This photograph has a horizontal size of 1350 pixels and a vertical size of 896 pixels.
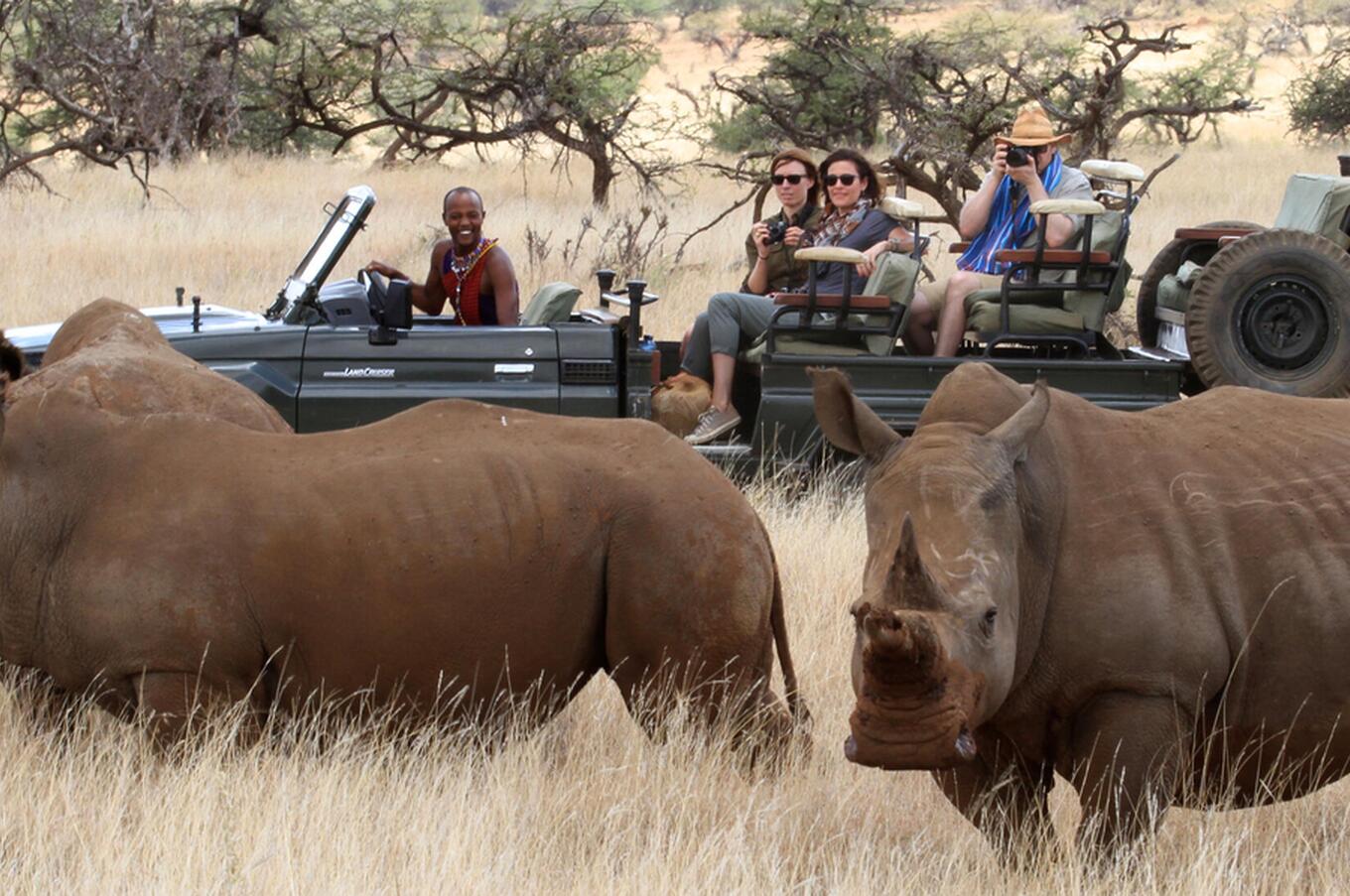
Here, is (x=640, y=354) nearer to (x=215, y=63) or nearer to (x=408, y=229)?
(x=408, y=229)

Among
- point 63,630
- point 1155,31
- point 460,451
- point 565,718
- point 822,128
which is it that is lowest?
point 565,718

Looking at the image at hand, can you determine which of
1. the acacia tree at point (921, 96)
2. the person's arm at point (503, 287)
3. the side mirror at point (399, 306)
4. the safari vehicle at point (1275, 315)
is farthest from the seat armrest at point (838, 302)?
the acacia tree at point (921, 96)

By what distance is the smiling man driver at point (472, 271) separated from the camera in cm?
999

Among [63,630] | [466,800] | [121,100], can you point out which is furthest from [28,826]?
[121,100]

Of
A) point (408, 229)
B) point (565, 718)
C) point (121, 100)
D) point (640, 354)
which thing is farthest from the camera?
point (121, 100)

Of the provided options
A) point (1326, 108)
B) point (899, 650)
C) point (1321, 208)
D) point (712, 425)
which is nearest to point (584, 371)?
point (712, 425)

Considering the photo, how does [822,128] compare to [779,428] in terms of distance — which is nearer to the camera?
[779,428]

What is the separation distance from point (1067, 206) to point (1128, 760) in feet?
18.1

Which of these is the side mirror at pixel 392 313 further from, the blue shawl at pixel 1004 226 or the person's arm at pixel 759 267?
the blue shawl at pixel 1004 226

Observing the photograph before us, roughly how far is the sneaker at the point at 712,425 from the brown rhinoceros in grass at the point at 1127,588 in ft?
17.1

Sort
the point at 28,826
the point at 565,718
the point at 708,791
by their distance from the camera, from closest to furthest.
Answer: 1. the point at 28,826
2. the point at 708,791
3. the point at 565,718

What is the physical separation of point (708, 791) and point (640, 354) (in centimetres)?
441

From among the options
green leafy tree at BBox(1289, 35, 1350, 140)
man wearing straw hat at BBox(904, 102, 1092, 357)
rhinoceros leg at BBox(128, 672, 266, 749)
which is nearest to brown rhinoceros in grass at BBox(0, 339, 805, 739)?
rhinoceros leg at BBox(128, 672, 266, 749)

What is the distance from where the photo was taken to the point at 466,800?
527 centimetres
